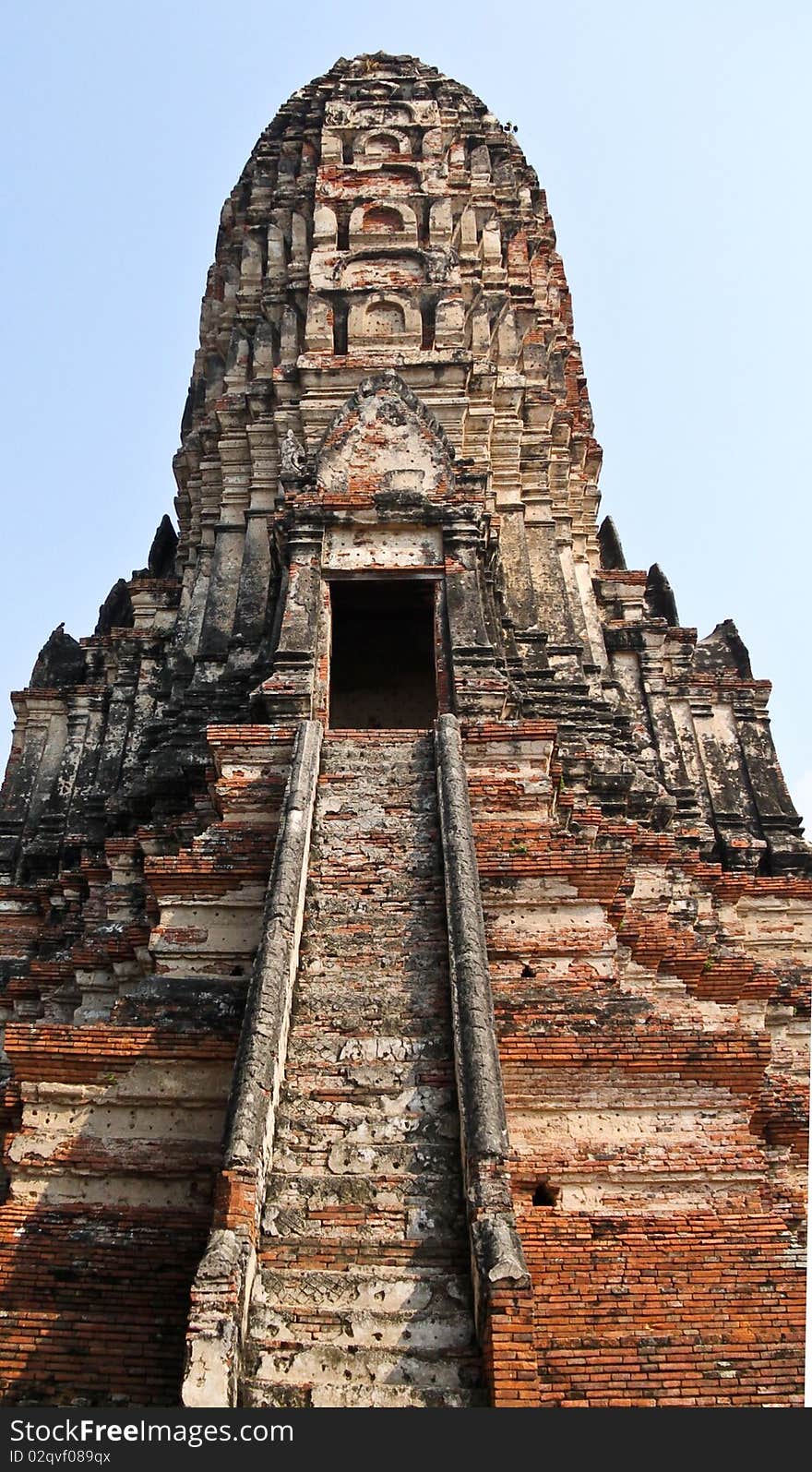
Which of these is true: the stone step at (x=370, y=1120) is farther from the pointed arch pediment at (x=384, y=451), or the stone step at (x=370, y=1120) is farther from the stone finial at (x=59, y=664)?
the stone finial at (x=59, y=664)

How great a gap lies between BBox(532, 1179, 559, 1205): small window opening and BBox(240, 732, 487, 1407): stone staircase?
926 mm

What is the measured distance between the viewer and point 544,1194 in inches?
303

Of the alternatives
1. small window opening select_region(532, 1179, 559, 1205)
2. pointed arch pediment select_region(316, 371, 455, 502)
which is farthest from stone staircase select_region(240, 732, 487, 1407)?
pointed arch pediment select_region(316, 371, 455, 502)

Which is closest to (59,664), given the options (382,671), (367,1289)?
(382,671)

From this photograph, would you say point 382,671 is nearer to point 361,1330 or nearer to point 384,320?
point 384,320

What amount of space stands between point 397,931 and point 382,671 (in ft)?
28.2

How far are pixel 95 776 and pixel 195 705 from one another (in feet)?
10.5

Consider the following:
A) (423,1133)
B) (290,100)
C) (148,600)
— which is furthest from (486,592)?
(290,100)

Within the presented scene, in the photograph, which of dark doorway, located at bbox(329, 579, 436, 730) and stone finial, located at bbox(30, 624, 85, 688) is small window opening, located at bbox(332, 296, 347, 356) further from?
stone finial, located at bbox(30, 624, 85, 688)

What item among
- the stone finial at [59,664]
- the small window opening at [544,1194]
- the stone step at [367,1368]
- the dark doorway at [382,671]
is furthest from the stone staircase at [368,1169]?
the stone finial at [59,664]

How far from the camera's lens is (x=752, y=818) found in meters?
17.2

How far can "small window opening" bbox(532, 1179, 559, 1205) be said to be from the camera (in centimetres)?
767

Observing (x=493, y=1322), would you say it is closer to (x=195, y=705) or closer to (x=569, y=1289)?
(x=569, y=1289)

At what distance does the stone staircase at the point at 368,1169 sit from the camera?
19.7 feet
